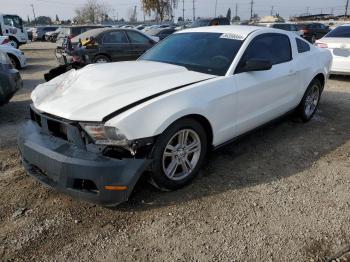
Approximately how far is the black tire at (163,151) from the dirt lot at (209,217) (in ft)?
0.36

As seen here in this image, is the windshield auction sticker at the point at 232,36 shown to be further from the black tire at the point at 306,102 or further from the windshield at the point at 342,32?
the windshield at the point at 342,32

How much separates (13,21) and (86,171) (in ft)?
71.5

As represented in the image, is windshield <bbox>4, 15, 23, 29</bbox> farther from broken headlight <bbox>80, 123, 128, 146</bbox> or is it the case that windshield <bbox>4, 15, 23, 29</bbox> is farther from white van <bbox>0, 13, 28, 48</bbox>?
broken headlight <bbox>80, 123, 128, 146</bbox>

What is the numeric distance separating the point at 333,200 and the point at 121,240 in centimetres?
210

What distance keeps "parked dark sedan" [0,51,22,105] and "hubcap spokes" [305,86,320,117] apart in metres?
4.86

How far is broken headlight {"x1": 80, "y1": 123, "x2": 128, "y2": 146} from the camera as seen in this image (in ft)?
9.46

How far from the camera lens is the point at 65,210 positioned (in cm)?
321

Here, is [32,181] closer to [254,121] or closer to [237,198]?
→ [237,198]

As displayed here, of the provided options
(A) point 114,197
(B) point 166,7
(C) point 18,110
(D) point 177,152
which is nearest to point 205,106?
(D) point 177,152

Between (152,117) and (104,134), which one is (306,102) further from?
(104,134)

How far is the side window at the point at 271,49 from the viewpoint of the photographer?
419 centimetres

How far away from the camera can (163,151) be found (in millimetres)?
3143

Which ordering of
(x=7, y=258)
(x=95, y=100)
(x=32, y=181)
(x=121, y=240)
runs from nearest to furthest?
(x=7, y=258) < (x=121, y=240) < (x=95, y=100) < (x=32, y=181)

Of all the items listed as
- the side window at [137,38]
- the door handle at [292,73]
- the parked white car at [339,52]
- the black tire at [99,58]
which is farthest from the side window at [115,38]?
the door handle at [292,73]
